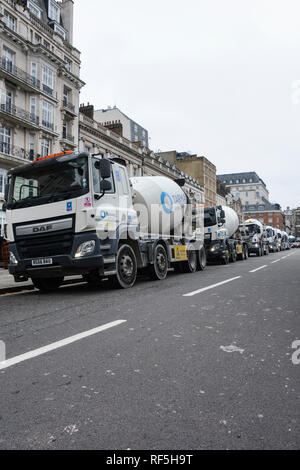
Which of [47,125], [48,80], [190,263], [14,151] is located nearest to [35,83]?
[48,80]

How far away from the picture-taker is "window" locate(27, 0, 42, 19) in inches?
1132

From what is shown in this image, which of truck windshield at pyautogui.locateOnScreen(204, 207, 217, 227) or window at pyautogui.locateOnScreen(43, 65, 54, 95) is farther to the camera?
window at pyautogui.locateOnScreen(43, 65, 54, 95)

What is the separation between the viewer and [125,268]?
852 centimetres

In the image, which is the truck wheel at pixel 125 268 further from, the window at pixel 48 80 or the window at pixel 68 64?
the window at pixel 68 64

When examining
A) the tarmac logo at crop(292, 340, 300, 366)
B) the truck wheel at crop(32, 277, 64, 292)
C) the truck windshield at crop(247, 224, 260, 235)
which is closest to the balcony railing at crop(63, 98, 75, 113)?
the truck windshield at crop(247, 224, 260, 235)

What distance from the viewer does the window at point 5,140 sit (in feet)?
83.6

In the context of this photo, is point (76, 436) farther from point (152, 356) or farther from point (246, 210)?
point (246, 210)

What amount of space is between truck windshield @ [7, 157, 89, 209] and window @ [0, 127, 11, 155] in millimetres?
19249

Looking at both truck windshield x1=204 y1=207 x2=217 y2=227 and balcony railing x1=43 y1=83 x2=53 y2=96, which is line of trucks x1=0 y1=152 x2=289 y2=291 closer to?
truck windshield x1=204 y1=207 x2=217 y2=227

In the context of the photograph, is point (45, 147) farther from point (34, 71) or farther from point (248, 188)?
point (248, 188)

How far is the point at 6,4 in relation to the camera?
993 inches

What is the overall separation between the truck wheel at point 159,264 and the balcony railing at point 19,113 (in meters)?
19.9

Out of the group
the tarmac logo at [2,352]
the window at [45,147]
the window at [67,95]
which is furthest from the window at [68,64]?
the tarmac logo at [2,352]

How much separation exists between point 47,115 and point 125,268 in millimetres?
24476
